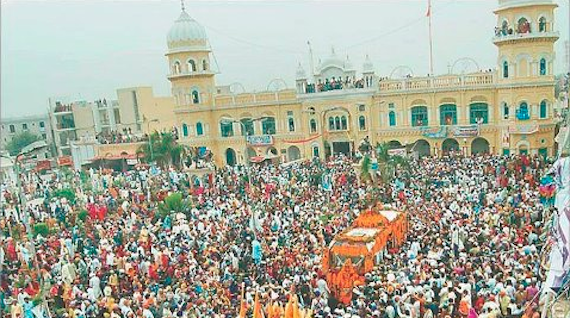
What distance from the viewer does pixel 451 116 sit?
2933cm

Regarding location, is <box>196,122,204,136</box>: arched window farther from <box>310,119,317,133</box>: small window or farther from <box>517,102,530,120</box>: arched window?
<box>517,102,530,120</box>: arched window

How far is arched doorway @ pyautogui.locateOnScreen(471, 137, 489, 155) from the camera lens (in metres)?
29.2

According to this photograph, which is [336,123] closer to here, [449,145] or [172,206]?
[449,145]

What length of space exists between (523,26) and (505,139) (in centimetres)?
555

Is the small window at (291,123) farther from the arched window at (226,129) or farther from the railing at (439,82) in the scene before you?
the railing at (439,82)

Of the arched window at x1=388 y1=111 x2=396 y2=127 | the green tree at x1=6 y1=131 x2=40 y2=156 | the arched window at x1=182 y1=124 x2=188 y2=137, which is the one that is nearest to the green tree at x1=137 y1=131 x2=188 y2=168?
the arched window at x1=182 y1=124 x2=188 y2=137

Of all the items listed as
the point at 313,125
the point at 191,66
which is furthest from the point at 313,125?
the point at 191,66

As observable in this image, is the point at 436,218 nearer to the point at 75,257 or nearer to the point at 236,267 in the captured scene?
the point at 236,267

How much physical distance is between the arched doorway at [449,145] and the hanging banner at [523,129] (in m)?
3.41

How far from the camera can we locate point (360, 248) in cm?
1162

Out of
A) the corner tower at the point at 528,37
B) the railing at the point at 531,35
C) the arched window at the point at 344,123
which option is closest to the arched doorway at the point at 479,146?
the corner tower at the point at 528,37

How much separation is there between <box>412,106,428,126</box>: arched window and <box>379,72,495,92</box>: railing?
1.16 meters

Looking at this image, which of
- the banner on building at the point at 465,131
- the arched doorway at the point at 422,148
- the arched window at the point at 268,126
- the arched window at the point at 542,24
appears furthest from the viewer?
the arched window at the point at 268,126

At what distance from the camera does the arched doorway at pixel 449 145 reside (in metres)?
29.6
